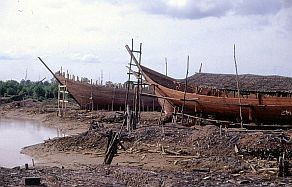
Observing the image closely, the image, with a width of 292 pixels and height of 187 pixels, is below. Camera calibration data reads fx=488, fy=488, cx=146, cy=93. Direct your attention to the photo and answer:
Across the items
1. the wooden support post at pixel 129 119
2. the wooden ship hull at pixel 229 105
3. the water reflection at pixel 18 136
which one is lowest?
the water reflection at pixel 18 136

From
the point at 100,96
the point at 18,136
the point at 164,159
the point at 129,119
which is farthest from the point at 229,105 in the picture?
the point at 100,96

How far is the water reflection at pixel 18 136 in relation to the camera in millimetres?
19125

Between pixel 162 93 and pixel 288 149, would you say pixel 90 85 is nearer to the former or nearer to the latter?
pixel 162 93

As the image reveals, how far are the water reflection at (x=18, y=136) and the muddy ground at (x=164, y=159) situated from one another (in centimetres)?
71

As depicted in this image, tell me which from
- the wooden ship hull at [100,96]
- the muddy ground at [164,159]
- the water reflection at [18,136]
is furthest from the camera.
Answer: the wooden ship hull at [100,96]

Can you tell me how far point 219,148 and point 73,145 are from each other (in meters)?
6.48

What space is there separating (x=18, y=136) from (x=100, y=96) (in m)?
14.4

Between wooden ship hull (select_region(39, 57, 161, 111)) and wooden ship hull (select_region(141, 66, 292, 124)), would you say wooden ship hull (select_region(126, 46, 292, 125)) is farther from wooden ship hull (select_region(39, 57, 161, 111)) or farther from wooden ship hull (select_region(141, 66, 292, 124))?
wooden ship hull (select_region(39, 57, 161, 111))

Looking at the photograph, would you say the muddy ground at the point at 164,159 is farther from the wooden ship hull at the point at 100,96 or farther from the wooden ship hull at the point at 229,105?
the wooden ship hull at the point at 100,96

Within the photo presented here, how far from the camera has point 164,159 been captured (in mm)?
16266

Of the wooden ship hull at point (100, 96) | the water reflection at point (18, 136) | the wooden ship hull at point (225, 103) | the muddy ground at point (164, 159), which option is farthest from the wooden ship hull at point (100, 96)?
the muddy ground at point (164, 159)

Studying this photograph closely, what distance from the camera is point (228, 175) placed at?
1272 cm

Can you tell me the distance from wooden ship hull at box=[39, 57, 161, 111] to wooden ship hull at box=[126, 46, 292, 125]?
12.2 m

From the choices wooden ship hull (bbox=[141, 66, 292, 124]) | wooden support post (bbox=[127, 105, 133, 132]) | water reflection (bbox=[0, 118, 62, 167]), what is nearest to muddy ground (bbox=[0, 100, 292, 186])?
wooden support post (bbox=[127, 105, 133, 132])
